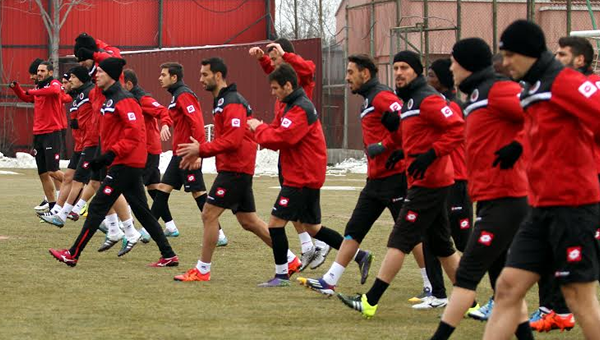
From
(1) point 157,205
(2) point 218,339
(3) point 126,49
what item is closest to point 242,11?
(3) point 126,49

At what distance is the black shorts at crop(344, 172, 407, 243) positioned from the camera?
32.1 feet

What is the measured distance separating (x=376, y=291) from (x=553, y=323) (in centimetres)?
136

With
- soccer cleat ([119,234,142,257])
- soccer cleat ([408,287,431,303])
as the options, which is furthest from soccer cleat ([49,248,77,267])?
soccer cleat ([408,287,431,303])

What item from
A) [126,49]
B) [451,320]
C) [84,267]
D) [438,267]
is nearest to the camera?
[451,320]

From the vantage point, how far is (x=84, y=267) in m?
12.1

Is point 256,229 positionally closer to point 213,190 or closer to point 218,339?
point 213,190

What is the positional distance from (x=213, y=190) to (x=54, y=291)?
184 cm

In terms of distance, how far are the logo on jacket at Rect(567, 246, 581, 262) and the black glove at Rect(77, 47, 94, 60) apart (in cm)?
833

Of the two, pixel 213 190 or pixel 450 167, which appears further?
pixel 213 190

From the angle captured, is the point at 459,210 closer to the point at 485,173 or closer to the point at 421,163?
the point at 421,163

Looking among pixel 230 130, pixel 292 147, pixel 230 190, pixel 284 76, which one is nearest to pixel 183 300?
pixel 230 190

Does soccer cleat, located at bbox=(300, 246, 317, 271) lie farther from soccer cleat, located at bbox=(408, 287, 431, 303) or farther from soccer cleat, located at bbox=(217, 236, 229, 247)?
soccer cleat, located at bbox=(217, 236, 229, 247)

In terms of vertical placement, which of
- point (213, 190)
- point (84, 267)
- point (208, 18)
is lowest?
point (84, 267)

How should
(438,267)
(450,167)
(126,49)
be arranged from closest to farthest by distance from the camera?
(450,167) → (438,267) → (126,49)
